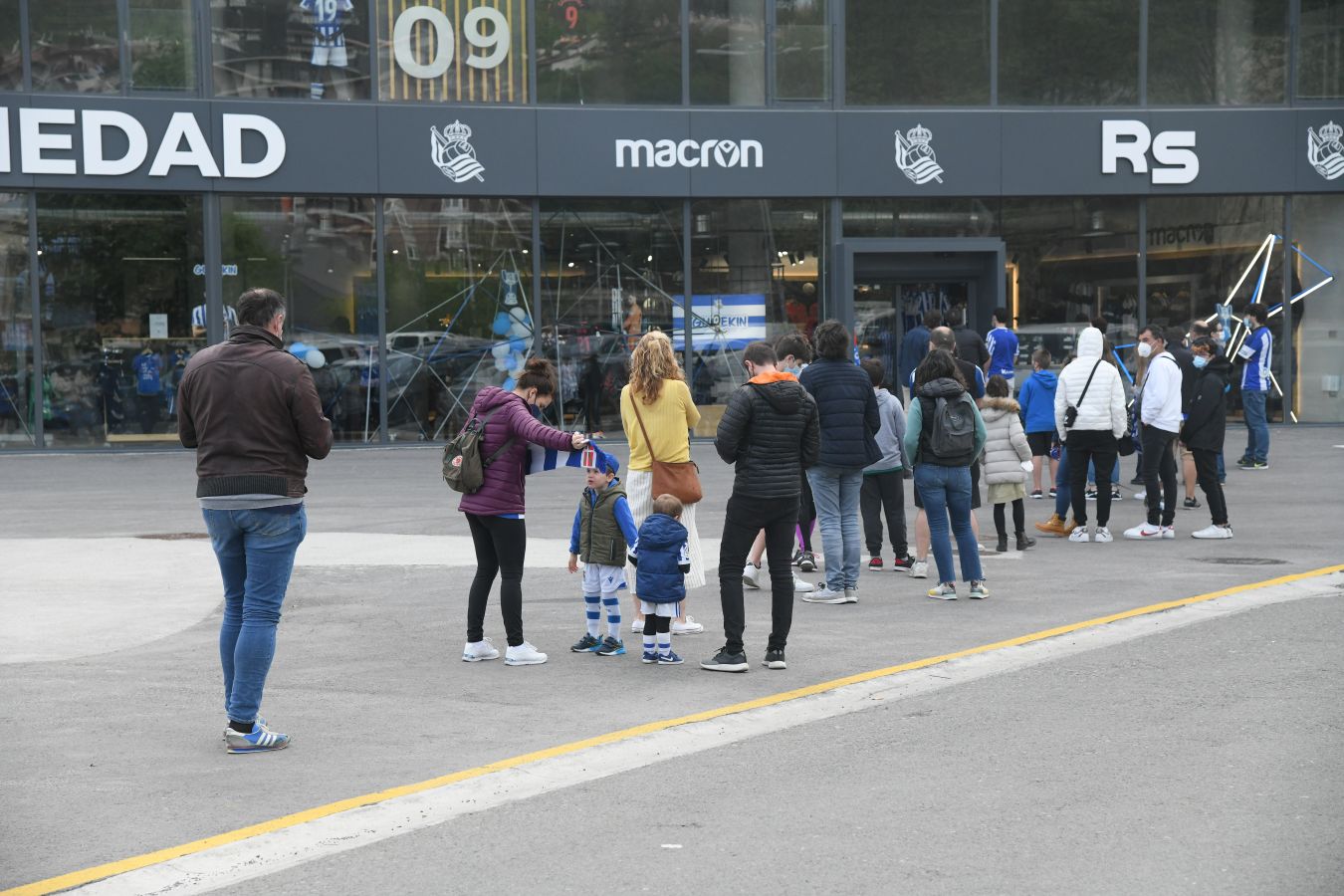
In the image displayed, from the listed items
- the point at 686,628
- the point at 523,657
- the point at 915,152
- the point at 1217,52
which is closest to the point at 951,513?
the point at 686,628

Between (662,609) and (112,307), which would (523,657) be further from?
(112,307)

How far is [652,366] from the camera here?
9.01 m

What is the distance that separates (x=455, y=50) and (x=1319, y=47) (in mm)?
13541

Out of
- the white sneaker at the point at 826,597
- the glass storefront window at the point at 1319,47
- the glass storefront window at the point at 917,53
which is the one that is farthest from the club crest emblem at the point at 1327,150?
the white sneaker at the point at 826,597

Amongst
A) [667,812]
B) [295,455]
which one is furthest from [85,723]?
[667,812]

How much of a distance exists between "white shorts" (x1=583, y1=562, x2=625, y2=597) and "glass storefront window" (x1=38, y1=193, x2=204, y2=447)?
1457cm

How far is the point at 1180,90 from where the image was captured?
2392 centimetres

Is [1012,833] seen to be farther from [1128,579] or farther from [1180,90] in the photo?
[1180,90]

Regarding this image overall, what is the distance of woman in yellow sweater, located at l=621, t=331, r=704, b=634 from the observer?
29.6 feet

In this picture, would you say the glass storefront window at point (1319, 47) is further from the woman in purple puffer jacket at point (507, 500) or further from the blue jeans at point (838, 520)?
the woman in purple puffer jacket at point (507, 500)

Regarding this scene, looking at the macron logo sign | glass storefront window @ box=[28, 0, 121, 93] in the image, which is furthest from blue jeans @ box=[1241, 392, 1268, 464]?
glass storefront window @ box=[28, 0, 121, 93]

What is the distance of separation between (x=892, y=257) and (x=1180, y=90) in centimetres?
531

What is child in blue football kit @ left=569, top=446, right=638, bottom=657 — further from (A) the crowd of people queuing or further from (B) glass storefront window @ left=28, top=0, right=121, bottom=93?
(B) glass storefront window @ left=28, top=0, right=121, bottom=93

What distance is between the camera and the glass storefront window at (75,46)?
830 inches
